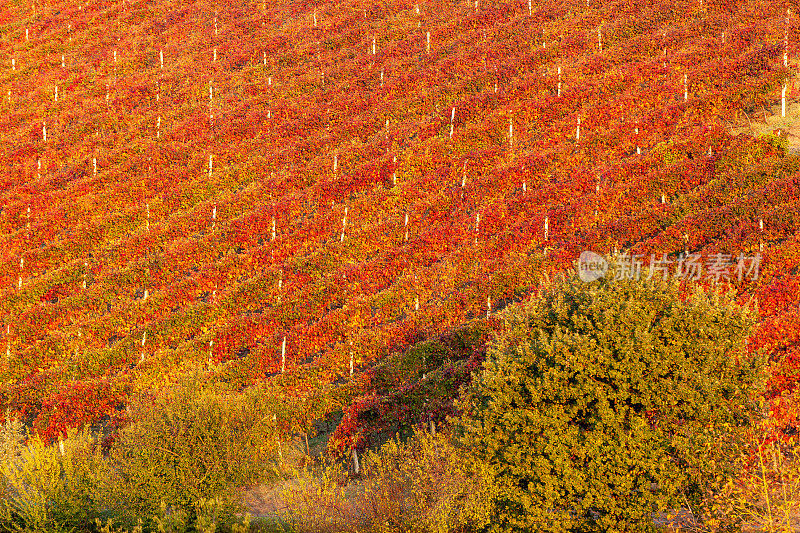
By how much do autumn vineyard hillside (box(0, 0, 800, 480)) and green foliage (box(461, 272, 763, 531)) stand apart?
63.8 inches

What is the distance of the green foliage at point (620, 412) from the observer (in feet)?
41.6

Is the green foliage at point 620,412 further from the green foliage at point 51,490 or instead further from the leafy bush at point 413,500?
the green foliage at point 51,490

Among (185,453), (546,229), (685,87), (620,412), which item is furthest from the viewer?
(685,87)

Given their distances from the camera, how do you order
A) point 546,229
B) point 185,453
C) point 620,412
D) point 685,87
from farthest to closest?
1. point 685,87
2. point 546,229
3. point 185,453
4. point 620,412

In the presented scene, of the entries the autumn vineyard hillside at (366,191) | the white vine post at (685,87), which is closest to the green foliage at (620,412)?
the autumn vineyard hillside at (366,191)

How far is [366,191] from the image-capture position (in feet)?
94.7

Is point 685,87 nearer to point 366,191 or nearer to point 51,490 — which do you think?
point 366,191

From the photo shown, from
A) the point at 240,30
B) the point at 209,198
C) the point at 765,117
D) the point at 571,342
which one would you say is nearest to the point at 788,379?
the point at 571,342

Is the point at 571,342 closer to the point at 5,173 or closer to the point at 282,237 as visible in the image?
the point at 282,237

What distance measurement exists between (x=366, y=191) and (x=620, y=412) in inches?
698

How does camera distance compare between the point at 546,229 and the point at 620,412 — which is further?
the point at 546,229

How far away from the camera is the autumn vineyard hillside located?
2078 cm

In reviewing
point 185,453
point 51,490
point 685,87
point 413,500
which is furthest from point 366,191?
point 413,500

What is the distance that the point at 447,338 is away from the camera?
19.9 meters
